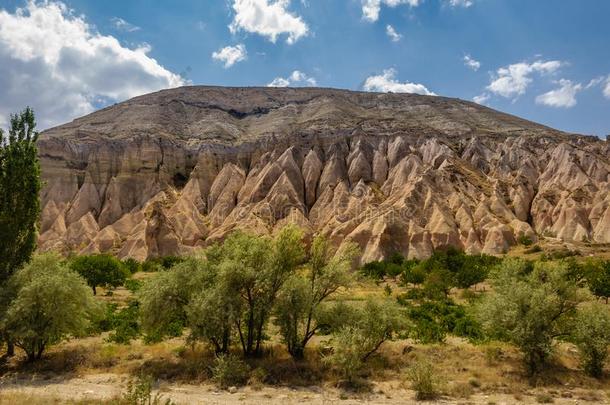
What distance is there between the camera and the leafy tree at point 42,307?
1830 cm

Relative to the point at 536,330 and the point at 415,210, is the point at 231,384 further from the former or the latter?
the point at 415,210

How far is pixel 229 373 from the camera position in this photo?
16844 mm

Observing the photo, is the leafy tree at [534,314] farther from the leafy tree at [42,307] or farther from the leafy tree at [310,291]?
the leafy tree at [42,307]

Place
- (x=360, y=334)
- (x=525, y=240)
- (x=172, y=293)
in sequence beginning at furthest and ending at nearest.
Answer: (x=525, y=240) → (x=172, y=293) → (x=360, y=334)

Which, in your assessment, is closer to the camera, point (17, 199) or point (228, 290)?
point (228, 290)

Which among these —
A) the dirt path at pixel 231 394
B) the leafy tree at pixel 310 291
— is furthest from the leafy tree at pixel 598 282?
the leafy tree at pixel 310 291

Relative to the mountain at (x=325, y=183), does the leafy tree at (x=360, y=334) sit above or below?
below

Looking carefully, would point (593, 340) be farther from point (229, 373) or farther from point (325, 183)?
point (325, 183)

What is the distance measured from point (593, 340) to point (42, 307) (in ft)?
68.9

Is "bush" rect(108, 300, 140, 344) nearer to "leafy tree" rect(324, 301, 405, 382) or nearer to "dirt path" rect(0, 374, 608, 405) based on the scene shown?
"dirt path" rect(0, 374, 608, 405)

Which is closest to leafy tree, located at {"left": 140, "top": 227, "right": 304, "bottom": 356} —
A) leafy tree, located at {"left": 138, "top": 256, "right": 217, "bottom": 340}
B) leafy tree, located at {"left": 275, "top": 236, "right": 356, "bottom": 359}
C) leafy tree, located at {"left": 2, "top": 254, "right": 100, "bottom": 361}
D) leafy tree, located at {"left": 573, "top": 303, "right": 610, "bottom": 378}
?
leafy tree, located at {"left": 138, "top": 256, "right": 217, "bottom": 340}

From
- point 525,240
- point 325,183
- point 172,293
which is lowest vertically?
point 172,293

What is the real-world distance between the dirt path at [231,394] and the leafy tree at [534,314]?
2346 mm

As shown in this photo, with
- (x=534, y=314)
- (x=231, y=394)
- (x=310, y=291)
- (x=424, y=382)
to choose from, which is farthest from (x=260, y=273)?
(x=534, y=314)
